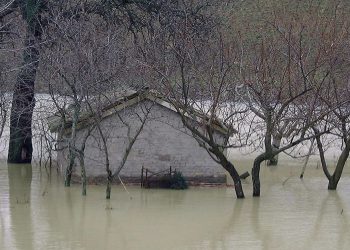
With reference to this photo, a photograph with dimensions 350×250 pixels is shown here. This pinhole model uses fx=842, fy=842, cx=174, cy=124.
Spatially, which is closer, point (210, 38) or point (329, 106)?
point (329, 106)

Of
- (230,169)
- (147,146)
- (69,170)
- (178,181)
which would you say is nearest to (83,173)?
(69,170)

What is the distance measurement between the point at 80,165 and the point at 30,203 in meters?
2.26

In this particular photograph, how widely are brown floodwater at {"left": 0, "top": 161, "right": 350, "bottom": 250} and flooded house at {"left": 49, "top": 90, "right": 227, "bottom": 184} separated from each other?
0.63 meters

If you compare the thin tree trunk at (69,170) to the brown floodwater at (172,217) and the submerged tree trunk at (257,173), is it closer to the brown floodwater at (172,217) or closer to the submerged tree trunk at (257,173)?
the brown floodwater at (172,217)

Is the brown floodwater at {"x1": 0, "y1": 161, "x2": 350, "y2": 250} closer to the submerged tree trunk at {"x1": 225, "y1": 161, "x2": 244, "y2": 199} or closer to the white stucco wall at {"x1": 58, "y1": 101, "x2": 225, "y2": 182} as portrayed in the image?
the submerged tree trunk at {"x1": 225, "y1": 161, "x2": 244, "y2": 199}

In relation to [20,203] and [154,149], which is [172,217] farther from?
[154,149]

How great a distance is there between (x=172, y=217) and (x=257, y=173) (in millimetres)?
3528

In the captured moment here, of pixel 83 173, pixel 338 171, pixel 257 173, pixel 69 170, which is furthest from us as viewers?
pixel 338 171

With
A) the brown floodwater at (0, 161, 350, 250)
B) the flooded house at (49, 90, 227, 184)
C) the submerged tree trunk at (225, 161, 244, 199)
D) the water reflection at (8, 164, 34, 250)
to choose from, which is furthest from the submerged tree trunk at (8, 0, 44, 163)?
the submerged tree trunk at (225, 161, 244, 199)

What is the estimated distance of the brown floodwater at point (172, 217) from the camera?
15.7 m

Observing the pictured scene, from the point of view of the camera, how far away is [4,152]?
31266mm

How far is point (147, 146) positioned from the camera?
22859 mm

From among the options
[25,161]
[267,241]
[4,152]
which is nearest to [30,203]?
[267,241]

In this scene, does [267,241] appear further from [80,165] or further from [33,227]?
[80,165]
